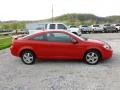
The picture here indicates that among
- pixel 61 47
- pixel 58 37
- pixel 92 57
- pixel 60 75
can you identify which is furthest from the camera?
pixel 58 37

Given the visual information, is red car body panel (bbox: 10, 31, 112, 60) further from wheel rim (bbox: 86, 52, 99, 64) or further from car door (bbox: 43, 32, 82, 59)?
wheel rim (bbox: 86, 52, 99, 64)

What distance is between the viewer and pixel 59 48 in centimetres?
1048

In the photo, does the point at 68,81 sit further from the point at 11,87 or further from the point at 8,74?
the point at 8,74

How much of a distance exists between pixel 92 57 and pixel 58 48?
145 cm

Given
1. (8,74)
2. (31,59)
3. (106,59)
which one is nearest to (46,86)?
(8,74)

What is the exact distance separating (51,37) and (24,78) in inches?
116

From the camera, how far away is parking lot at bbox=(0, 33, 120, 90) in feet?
23.6

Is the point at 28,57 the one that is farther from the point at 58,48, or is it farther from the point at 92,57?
the point at 92,57

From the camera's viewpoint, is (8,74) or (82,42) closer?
(8,74)

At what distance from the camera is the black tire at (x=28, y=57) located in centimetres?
1070

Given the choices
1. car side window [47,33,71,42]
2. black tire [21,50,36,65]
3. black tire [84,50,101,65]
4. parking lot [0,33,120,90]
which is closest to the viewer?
parking lot [0,33,120,90]

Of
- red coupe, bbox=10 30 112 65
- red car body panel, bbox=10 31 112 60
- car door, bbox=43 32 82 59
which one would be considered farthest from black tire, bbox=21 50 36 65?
car door, bbox=43 32 82 59

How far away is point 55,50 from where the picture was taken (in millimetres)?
10539

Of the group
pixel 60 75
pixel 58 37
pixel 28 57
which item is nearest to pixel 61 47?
pixel 58 37
